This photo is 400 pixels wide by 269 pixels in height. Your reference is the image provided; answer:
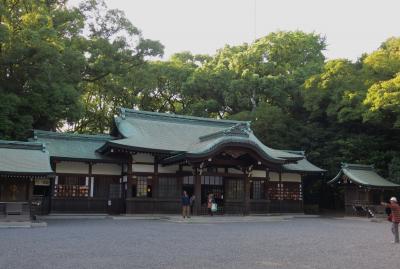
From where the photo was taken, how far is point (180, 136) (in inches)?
1141

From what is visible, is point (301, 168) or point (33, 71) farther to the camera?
point (301, 168)

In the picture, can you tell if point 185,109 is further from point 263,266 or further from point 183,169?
point 263,266

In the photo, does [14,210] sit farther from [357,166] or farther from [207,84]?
[207,84]

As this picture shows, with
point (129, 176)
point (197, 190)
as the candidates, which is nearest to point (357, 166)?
point (197, 190)

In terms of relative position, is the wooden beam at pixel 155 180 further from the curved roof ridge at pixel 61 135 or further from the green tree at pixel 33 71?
the green tree at pixel 33 71

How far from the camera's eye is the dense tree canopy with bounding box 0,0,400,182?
2869cm

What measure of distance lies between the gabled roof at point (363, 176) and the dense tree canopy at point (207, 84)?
159 centimetres

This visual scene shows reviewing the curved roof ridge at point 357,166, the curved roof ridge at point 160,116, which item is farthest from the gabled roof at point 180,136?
the curved roof ridge at point 357,166

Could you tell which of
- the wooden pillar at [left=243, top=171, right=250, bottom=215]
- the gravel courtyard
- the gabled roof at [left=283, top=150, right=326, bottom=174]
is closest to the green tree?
the wooden pillar at [left=243, top=171, right=250, bottom=215]

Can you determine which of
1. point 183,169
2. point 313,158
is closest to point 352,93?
point 313,158

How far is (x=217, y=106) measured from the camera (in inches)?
1665

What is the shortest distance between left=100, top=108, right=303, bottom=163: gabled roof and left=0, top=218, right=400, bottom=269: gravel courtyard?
31.1 feet

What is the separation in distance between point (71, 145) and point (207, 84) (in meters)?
18.1

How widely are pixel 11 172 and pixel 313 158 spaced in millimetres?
23767
